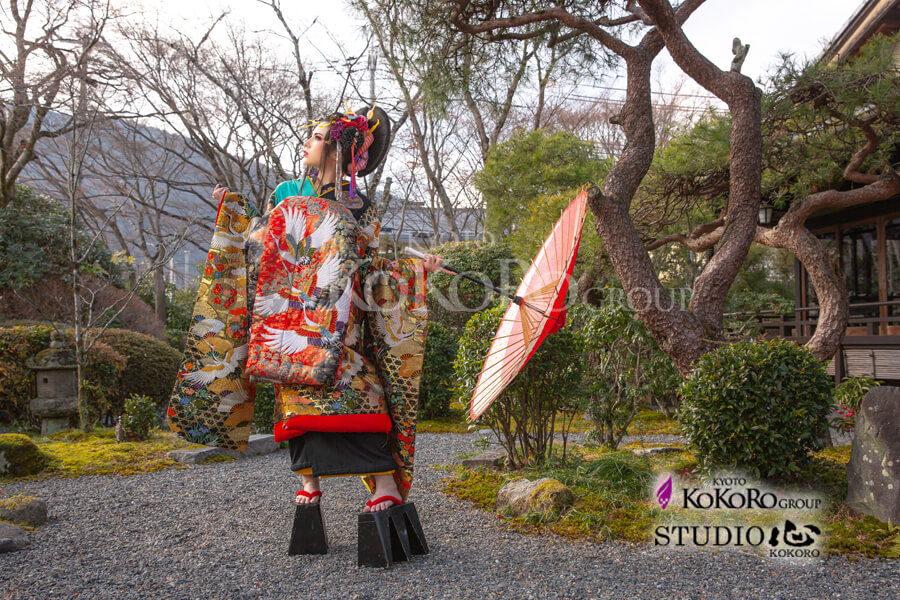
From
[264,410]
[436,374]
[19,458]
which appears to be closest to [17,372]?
[19,458]

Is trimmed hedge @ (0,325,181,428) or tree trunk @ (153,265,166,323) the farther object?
tree trunk @ (153,265,166,323)

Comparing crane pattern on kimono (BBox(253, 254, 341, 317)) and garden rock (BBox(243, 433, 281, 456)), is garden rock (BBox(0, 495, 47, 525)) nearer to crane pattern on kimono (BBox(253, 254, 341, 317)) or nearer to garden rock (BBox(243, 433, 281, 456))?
crane pattern on kimono (BBox(253, 254, 341, 317))

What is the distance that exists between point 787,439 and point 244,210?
2969mm

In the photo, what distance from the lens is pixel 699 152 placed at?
604cm

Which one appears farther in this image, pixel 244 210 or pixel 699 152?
pixel 699 152

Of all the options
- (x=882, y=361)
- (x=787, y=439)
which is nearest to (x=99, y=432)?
(x=787, y=439)

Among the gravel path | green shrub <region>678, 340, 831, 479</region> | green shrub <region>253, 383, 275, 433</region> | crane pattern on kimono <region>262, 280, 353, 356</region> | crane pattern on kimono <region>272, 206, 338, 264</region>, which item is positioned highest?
crane pattern on kimono <region>272, 206, 338, 264</region>

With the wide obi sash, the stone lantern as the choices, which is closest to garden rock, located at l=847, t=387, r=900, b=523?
the wide obi sash

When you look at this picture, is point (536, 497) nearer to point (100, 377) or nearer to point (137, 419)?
point (137, 419)

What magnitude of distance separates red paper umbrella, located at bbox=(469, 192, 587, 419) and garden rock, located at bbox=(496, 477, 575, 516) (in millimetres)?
572

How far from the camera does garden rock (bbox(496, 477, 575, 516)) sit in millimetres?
3115

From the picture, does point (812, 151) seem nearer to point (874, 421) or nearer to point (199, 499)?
point (874, 421)

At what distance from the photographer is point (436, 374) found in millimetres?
6816

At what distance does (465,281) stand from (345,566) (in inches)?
292
